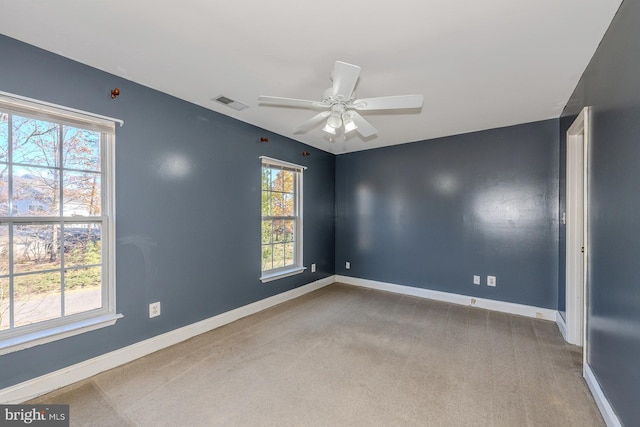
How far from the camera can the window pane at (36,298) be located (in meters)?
1.93

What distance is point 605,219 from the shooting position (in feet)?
5.83

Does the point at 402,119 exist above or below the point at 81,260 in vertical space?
above

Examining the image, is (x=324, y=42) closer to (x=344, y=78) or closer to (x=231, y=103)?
(x=344, y=78)

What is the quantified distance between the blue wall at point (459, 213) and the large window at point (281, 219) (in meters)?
1.03

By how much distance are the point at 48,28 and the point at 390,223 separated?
13.9 feet

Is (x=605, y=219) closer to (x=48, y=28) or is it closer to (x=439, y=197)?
(x=439, y=197)

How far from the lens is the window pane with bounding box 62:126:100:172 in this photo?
2.15 metres

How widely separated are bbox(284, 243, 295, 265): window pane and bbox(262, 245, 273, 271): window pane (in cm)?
31

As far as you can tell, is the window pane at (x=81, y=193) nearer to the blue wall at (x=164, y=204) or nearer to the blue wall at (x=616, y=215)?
the blue wall at (x=164, y=204)

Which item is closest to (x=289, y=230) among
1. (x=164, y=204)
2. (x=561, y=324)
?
(x=164, y=204)

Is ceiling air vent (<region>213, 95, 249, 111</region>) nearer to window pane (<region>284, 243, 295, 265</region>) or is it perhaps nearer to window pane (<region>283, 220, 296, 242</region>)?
window pane (<region>283, 220, 296, 242</region>)

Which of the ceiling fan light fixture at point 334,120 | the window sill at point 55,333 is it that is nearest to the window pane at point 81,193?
the window sill at point 55,333

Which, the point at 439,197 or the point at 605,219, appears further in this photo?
the point at 439,197

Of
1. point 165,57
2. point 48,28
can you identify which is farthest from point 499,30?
point 48,28
